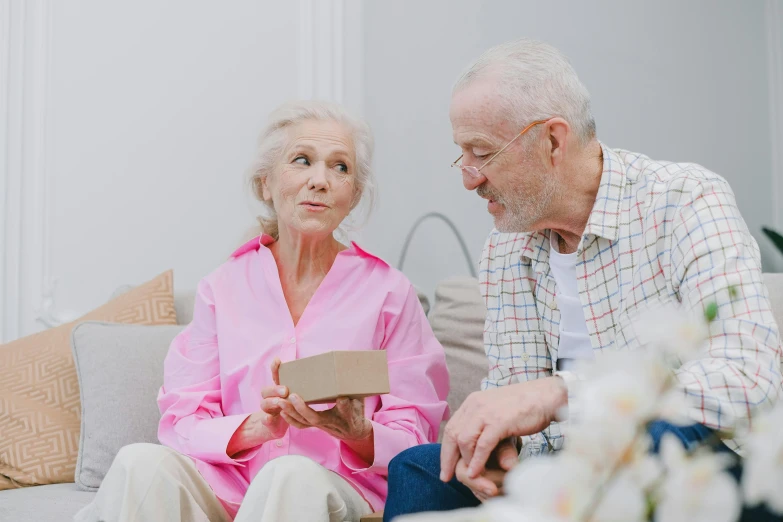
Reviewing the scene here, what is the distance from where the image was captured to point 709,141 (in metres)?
3.51

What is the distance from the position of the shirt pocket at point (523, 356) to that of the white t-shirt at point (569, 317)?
36 millimetres

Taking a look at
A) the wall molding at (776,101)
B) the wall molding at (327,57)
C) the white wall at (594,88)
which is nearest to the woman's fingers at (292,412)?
the white wall at (594,88)

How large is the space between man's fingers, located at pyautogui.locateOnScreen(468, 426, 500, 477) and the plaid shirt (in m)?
0.13

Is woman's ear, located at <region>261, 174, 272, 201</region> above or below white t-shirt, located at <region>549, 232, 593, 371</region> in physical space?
above

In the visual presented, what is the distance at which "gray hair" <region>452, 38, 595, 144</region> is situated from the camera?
1.55 metres

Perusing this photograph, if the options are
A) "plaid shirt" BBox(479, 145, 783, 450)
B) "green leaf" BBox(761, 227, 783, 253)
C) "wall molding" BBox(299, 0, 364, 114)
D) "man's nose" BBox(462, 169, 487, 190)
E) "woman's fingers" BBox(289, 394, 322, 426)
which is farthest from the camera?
"green leaf" BBox(761, 227, 783, 253)

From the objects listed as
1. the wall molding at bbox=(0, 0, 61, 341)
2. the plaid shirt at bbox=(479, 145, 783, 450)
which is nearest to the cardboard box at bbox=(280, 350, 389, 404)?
the plaid shirt at bbox=(479, 145, 783, 450)

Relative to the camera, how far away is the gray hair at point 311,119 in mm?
2010

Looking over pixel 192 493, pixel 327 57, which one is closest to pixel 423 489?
pixel 192 493

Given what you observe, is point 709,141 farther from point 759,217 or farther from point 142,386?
point 142,386

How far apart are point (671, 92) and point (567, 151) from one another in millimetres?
2075

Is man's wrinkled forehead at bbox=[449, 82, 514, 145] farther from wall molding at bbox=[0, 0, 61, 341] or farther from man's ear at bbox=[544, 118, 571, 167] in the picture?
wall molding at bbox=[0, 0, 61, 341]

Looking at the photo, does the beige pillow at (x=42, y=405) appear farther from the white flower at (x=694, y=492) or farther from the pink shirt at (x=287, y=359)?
the white flower at (x=694, y=492)

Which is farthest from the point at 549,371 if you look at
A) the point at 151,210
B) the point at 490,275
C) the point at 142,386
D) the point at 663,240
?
the point at 151,210
